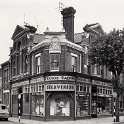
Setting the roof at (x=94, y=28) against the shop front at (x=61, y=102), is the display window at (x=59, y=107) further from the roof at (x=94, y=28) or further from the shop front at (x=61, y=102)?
the roof at (x=94, y=28)

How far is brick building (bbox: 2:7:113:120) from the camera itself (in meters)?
36.7

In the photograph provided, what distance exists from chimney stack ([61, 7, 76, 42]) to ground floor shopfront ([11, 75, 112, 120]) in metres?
5.28

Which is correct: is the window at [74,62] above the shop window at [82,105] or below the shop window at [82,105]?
above

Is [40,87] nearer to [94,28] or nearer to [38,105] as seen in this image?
[38,105]

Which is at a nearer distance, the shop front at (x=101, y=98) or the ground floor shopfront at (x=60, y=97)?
the ground floor shopfront at (x=60, y=97)

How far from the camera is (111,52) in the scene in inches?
1368

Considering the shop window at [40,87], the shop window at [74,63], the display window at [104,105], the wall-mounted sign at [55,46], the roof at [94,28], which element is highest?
the roof at [94,28]

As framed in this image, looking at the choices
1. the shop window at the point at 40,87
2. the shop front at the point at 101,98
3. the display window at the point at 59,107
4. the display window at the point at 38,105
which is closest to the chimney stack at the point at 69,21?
the shop front at the point at 101,98

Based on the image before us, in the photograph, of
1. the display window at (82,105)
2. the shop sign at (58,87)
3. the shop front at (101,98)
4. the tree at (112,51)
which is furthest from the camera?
the shop front at (101,98)

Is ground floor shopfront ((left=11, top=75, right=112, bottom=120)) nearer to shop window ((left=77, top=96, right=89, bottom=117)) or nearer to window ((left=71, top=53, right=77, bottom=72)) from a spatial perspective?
shop window ((left=77, top=96, right=89, bottom=117))

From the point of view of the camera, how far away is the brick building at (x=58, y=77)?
3669 centimetres

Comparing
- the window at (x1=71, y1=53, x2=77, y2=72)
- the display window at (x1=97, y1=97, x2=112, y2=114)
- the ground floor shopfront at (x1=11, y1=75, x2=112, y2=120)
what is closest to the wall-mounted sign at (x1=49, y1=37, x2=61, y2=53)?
the window at (x1=71, y1=53, x2=77, y2=72)

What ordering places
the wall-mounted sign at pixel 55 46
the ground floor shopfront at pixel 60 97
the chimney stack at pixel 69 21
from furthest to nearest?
the chimney stack at pixel 69 21 < the wall-mounted sign at pixel 55 46 < the ground floor shopfront at pixel 60 97

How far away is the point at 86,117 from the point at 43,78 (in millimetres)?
A: 6844
